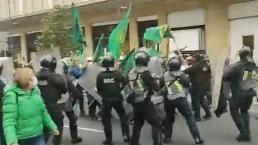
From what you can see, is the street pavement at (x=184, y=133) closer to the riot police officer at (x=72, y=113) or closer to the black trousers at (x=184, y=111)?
the riot police officer at (x=72, y=113)

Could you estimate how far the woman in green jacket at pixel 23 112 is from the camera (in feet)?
19.0

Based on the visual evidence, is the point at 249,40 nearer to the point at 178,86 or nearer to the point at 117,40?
the point at 117,40

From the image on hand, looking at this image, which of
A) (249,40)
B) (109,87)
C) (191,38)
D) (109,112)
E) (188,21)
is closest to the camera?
(109,87)

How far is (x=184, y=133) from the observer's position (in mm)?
11117

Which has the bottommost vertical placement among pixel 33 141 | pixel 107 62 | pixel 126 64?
pixel 33 141

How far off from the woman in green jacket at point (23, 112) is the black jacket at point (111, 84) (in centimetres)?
360

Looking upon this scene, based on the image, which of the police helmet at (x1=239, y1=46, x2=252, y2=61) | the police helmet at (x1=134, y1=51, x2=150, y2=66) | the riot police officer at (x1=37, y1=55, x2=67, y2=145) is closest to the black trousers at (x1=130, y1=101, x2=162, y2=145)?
the police helmet at (x1=134, y1=51, x2=150, y2=66)

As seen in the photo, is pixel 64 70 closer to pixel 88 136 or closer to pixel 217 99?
pixel 88 136

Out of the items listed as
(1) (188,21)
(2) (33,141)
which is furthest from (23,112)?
(1) (188,21)

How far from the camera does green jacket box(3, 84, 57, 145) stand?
19.0ft

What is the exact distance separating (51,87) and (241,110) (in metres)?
3.38

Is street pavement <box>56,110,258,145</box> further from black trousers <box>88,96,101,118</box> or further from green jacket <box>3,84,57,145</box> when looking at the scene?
green jacket <box>3,84,57,145</box>

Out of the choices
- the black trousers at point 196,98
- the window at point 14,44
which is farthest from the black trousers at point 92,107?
the window at point 14,44

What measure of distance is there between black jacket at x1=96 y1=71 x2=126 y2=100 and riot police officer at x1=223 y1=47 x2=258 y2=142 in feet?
6.03
